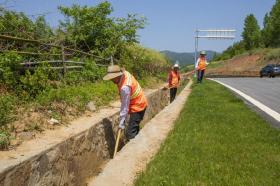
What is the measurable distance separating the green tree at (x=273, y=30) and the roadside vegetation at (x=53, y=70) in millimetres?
52298

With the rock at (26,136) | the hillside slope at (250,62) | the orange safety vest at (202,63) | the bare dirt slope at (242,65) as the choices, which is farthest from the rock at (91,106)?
the bare dirt slope at (242,65)

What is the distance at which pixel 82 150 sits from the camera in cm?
714

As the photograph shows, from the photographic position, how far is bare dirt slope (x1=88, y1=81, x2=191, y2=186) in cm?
507

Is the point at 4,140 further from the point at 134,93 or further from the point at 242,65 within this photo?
the point at 242,65

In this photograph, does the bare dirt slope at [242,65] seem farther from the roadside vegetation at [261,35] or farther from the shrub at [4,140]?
the shrub at [4,140]

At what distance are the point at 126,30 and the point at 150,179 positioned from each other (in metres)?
13.2

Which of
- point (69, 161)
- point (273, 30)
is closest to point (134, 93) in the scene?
point (69, 161)

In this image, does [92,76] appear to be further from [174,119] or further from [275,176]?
[275,176]

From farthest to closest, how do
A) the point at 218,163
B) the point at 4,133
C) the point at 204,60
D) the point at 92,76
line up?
the point at 204,60 < the point at 92,76 < the point at 4,133 < the point at 218,163

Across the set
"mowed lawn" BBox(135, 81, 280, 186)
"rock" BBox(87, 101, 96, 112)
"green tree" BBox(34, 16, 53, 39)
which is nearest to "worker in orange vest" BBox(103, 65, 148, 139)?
"mowed lawn" BBox(135, 81, 280, 186)

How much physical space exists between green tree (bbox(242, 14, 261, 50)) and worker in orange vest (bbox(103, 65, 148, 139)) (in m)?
81.5

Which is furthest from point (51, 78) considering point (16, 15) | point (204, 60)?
point (204, 60)

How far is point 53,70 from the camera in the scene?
10.4 meters

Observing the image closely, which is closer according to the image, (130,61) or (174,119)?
(174,119)
